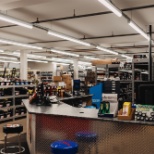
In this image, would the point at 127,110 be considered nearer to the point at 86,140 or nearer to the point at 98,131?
the point at 98,131

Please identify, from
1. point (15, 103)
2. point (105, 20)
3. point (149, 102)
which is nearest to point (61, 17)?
point (105, 20)

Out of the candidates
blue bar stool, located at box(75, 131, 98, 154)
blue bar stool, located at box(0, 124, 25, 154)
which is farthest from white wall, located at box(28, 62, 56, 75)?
blue bar stool, located at box(75, 131, 98, 154)

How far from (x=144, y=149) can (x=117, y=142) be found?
37 centimetres

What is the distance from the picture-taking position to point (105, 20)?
8.66 meters

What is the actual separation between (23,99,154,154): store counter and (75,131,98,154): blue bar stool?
22mm

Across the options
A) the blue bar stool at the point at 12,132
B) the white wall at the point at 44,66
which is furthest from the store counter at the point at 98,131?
the white wall at the point at 44,66

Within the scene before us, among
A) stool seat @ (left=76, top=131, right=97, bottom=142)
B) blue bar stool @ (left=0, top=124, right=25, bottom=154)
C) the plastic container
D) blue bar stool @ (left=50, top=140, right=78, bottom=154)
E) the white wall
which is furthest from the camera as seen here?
the white wall

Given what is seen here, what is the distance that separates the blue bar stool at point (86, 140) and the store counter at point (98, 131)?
22mm

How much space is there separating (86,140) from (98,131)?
219mm

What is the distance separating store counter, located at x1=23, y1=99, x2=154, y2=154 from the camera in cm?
306

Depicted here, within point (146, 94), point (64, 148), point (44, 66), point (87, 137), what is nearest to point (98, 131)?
point (87, 137)

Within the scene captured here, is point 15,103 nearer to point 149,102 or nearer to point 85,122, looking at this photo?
point 85,122

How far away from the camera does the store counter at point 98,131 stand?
10.0ft

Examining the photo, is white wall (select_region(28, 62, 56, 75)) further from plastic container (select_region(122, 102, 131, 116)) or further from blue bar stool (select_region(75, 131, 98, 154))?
plastic container (select_region(122, 102, 131, 116))
